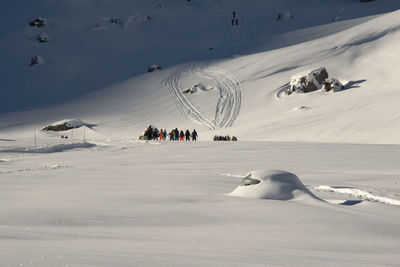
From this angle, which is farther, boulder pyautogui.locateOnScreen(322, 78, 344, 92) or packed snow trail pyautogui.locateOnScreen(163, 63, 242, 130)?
boulder pyautogui.locateOnScreen(322, 78, 344, 92)

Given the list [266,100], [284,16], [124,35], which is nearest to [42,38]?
[124,35]

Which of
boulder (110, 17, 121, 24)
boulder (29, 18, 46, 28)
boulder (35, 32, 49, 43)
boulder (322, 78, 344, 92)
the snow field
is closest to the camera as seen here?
the snow field

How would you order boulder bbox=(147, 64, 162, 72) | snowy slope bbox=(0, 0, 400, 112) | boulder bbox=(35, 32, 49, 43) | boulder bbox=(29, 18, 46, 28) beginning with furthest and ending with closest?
boulder bbox=(29, 18, 46, 28) → boulder bbox=(35, 32, 49, 43) → snowy slope bbox=(0, 0, 400, 112) → boulder bbox=(147, 64, 162, 72)

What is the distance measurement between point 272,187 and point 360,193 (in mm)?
1547

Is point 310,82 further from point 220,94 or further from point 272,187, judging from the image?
point 272,187

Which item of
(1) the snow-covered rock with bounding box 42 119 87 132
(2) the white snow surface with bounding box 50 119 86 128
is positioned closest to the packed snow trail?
(2) the white snow surface with bounding box 50 119 86 128

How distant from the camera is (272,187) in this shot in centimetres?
635

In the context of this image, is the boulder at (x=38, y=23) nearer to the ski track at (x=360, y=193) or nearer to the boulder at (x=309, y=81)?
the boulder at (x=309, y=81)

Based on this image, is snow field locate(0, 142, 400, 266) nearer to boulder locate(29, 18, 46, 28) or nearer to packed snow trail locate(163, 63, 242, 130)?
packed snow trail locate(163, 63, 242, 130)

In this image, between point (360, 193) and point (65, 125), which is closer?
point (360, 193)

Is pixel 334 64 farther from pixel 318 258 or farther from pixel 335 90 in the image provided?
pixel 318 258

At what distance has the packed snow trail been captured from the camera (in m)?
38.0

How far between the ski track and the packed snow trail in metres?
28.3

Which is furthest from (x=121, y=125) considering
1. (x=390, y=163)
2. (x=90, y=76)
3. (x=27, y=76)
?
(x=390, y=163)
